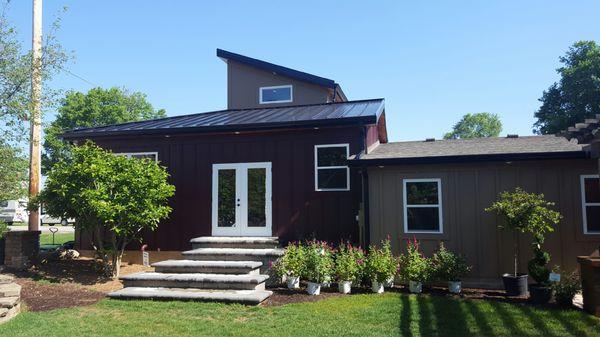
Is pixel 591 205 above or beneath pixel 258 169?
beneath

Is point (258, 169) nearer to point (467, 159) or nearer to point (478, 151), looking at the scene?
point (467, 159)

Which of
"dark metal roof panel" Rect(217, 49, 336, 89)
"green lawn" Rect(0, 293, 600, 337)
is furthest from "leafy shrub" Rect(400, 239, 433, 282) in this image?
"dark metal roof panel" Rect(217, 49, 336, 89)

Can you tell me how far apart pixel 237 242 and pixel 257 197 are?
136 centimetres

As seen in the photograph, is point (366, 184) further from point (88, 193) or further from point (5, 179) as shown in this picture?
point (5, 179)

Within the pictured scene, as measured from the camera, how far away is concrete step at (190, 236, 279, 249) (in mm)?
9828

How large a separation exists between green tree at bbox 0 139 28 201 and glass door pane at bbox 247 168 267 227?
741 cm

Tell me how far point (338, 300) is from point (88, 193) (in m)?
5.43

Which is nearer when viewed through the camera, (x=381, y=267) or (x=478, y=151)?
(x=381, y=267)

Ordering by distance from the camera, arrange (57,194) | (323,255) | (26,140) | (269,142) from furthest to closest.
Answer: (26,140), (269,142), (57,194), (323,255)

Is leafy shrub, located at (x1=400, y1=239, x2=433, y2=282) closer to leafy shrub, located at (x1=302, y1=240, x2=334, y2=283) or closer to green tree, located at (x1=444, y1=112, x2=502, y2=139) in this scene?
leafy shrub, located at (x1=302, y1=240, x2=334, y2=283)

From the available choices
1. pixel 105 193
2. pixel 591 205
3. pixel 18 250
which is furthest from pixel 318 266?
pixel 18 250

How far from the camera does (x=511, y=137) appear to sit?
11.0 metres

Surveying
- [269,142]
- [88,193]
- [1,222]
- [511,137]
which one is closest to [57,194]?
[88,193]

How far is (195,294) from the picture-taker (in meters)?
7.51
